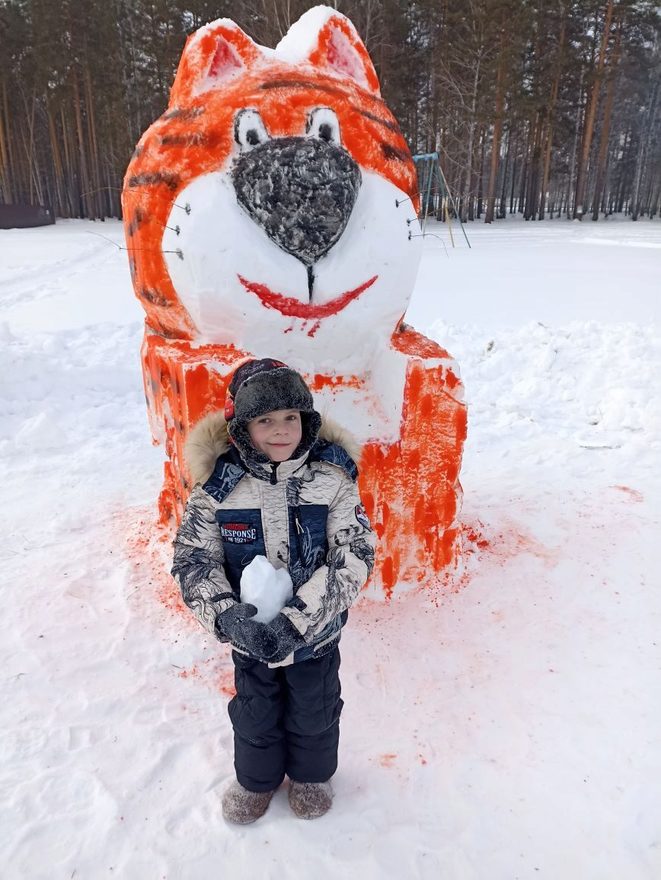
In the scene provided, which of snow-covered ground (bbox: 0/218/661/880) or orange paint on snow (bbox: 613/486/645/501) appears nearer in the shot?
snow-covered ground (bbox: 0/218/661/880)

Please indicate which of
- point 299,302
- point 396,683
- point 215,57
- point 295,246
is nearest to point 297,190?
point 295,246

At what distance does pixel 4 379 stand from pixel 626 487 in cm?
455

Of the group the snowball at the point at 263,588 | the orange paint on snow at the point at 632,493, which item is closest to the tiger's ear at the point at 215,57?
the snowball at the point at 263,588

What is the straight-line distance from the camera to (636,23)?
69.2ft

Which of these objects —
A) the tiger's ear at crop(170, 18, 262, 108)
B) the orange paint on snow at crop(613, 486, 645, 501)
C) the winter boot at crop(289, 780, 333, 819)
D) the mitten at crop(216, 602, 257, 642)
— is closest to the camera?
the mitten at crop(216, 602, 257, 642)

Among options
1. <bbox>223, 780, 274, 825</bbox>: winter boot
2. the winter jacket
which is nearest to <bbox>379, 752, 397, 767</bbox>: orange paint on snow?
<bbox>223, 780, 274, 825</bbox>: winter boot

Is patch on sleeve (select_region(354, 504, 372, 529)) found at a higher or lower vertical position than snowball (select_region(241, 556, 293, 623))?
higher

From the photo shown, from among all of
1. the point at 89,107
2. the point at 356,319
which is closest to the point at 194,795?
the point at 356,319

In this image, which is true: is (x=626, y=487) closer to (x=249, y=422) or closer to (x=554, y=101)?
(x=249, y=422)

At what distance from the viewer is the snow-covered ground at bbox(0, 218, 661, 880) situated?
166 cm

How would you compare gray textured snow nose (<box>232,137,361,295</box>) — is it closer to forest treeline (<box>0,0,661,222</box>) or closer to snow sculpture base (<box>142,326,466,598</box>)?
snow sculpture base (<box>142,326,466,598</box>)

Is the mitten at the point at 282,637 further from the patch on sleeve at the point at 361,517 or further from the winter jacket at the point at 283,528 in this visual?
the patch on sleeve at the point at 361,517

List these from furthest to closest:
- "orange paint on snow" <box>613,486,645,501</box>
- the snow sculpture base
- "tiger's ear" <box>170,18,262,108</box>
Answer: "orange paint on snow" <box>613,486,645,501</box>
the snow sculpture base
"tiger's ear" <box>170,18,262,108</box>

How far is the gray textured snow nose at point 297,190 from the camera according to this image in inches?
78.5
